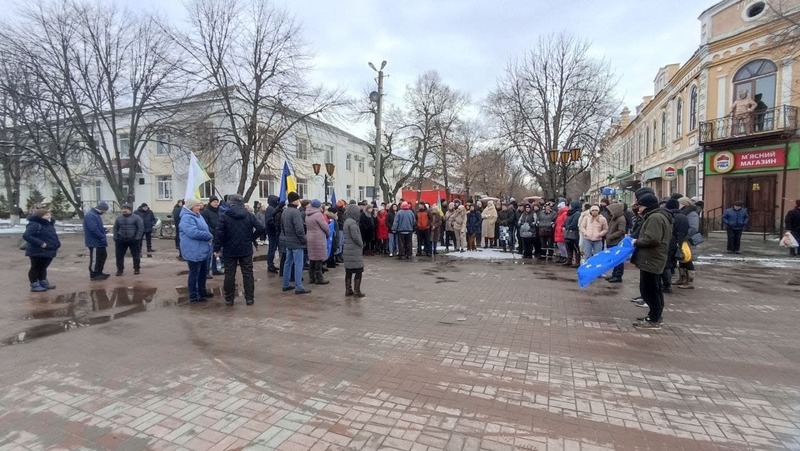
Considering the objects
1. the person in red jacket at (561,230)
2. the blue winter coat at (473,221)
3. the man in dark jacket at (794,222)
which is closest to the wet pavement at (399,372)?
the person in red jacket at (561,230)

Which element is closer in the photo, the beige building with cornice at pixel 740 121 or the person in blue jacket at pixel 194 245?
the person in blue jacket at pixel 194 245

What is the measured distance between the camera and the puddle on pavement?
5777 millimetres

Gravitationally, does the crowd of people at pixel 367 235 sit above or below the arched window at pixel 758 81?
below

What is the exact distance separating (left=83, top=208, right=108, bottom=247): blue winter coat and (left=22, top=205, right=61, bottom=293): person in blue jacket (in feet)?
2.49

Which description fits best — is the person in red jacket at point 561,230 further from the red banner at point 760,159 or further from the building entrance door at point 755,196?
the red banner at point 760,159

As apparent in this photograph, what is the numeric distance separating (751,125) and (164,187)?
3774cm

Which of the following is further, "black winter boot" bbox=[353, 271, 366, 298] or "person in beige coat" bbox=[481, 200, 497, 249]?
"person in beige coat" bbox=[481, 200, 497, 249]

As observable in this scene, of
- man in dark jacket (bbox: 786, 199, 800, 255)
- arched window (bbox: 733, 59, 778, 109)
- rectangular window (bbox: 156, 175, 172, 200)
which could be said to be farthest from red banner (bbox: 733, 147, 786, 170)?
rectangular window (bbox: 156, 175, 172, 200)

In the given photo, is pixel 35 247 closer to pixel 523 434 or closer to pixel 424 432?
pixel 424 432

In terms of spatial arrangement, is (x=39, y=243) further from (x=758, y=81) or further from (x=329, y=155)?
(x=329, y=155)

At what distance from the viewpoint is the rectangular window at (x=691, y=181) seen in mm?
21869

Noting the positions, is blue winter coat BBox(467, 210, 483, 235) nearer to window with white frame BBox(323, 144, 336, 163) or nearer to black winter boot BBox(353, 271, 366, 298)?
black winter boot BBox(353, 271, 366, 298)

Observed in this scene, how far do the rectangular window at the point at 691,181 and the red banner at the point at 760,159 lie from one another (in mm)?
2167

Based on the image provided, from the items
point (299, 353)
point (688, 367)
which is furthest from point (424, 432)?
point (688, 367)
